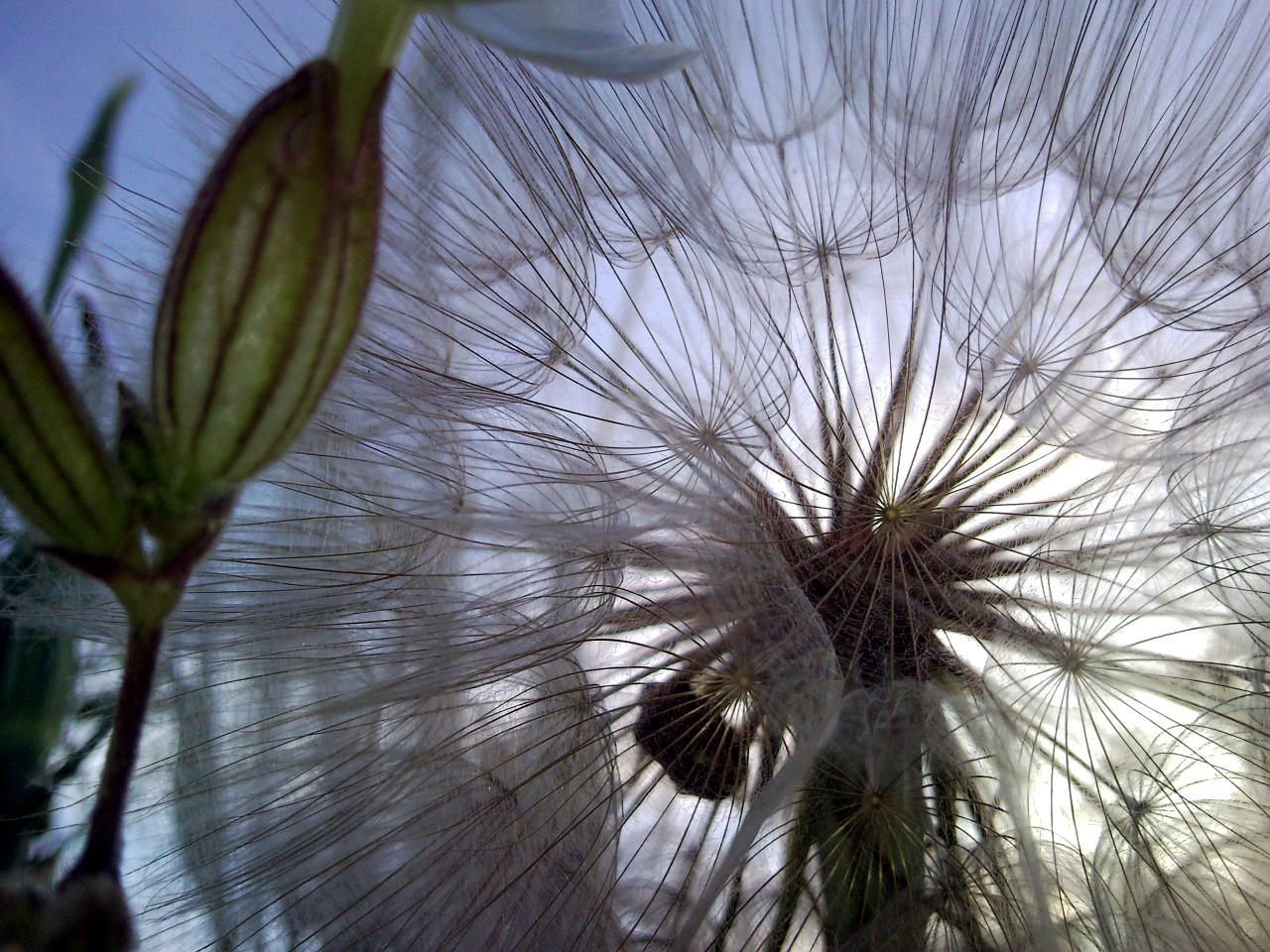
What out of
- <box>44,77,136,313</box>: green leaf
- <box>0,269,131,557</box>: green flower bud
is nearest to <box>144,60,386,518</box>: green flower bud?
<box>0,269,131,557</box>: green flower bud

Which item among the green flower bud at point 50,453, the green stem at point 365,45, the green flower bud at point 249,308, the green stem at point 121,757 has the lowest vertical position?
the green stem at point 121,757

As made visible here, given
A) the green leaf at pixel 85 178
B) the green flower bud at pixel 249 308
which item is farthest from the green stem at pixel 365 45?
the green leaf at pixel 85 178

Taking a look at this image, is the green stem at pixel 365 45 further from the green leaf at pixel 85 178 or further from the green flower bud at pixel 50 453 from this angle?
the green leaf at pixel 85 178

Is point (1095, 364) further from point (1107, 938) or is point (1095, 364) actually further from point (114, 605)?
point (114, 605)

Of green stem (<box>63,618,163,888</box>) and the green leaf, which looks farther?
the green leaf

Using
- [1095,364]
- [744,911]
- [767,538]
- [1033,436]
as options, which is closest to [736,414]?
[767,538]

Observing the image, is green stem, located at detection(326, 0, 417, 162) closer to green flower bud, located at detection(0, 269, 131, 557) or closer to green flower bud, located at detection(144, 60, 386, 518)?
green flower bud, located at detection(144, 60, 386, 518)
